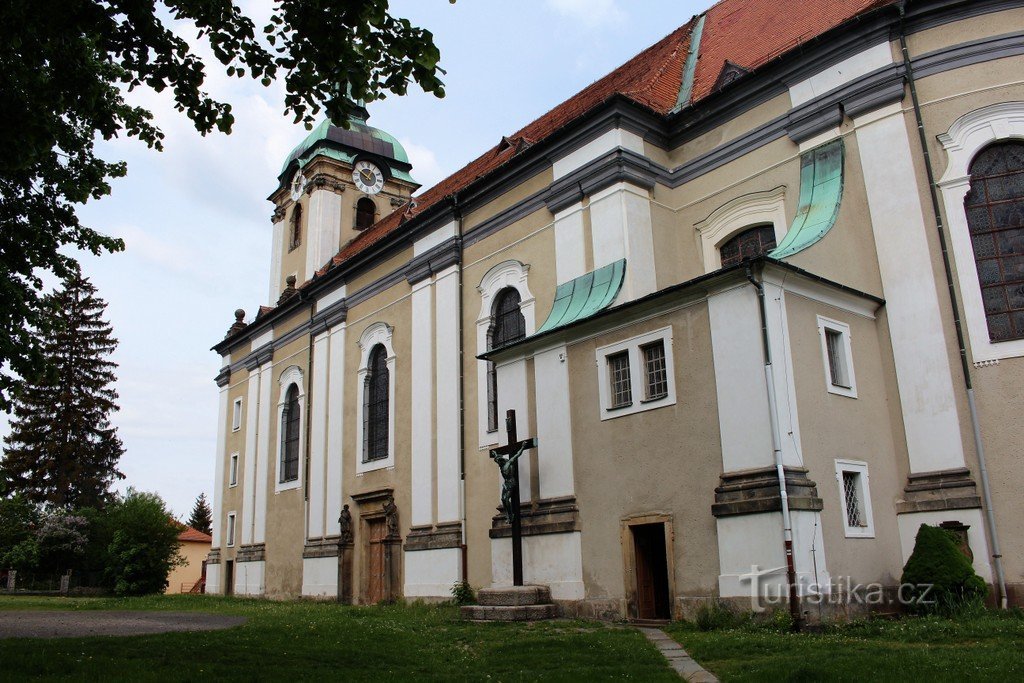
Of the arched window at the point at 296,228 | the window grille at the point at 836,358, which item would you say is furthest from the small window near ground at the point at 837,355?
the arched window at the point at 296,228

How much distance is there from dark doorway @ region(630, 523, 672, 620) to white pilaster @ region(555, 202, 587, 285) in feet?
20.6

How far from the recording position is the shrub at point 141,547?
34.4m

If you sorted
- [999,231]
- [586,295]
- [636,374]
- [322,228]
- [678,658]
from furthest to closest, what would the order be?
[322,228] < [586,295] < [636,374] < [999,231] < [678,658]

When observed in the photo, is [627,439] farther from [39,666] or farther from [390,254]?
[390,254]

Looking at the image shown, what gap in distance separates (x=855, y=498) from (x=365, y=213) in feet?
84.1

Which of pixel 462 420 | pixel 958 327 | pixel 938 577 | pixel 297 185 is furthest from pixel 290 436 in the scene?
pixel 938 577

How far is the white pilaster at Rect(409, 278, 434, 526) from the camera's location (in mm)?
22562

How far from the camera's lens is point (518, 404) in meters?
17.4

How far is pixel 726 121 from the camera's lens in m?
18.5

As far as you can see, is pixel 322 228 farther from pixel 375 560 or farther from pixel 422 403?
pixel 375 560

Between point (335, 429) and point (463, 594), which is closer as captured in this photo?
point (463, 594)

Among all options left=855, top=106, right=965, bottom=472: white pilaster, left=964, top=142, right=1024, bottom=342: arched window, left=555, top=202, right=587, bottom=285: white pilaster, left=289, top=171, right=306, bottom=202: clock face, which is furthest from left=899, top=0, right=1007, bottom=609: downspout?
left=289, top=171, right=306, bottom=202: clock face

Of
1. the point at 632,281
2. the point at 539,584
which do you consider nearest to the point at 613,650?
the point at 539,584

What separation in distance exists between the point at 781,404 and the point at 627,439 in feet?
9.99
